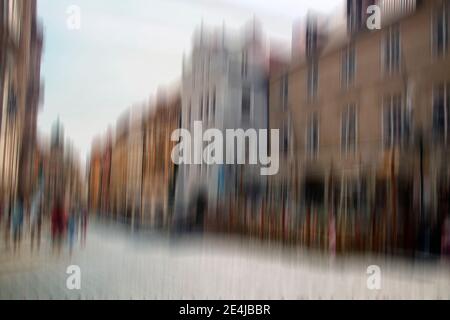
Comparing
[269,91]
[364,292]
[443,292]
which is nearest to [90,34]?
[269,91]

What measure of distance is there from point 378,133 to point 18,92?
6.39 feet

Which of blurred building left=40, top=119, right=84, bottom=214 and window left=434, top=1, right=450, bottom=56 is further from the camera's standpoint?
window left=434, top=1, right=450, bottom=56

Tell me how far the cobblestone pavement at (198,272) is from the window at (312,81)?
0.86m

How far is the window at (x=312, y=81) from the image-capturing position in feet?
10.0

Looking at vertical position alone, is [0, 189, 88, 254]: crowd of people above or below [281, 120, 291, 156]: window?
below

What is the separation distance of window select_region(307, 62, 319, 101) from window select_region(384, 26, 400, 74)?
379 millimetres

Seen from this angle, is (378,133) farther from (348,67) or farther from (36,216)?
(36,216)

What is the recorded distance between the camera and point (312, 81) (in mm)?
3064

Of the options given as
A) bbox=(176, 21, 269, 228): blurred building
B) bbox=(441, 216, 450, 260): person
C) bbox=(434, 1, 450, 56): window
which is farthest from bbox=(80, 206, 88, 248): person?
bbox=(434, 1, 450, 56): window

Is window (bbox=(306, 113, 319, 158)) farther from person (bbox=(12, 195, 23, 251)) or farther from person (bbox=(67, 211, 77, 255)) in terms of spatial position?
person (bbox=(12, 195, 23, 251))

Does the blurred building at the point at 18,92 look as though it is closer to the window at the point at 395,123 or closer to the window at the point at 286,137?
the window at the point at 286,137

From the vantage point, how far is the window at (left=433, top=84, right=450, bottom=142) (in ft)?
9.96

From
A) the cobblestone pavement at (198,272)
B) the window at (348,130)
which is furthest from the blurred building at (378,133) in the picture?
the cobblestone pavement at (198,272)

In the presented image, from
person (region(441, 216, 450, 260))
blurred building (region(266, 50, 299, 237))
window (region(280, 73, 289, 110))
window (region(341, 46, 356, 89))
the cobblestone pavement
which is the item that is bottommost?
the cobblestone pavement
